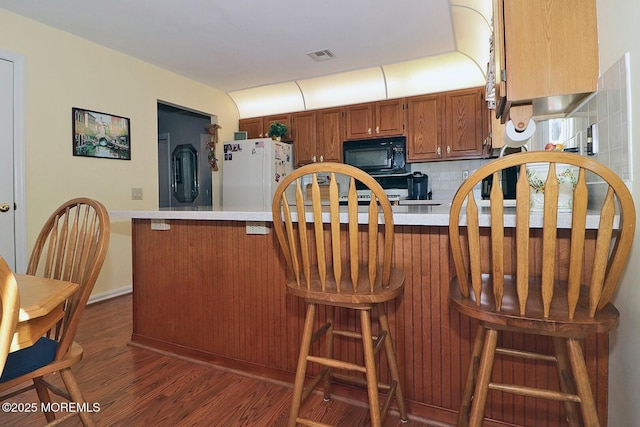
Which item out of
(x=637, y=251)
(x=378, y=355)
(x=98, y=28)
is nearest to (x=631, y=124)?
(x=637, y=251)

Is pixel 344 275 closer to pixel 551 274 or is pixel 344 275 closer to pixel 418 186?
pixel 551 274

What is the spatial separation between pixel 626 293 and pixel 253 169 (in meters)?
3.77

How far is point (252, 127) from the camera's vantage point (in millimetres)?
4883

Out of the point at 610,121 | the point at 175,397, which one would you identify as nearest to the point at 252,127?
the point at 175,397

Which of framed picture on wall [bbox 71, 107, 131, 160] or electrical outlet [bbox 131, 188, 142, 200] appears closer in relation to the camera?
framed picture on wall [bbox 71, 107, 131, 160]

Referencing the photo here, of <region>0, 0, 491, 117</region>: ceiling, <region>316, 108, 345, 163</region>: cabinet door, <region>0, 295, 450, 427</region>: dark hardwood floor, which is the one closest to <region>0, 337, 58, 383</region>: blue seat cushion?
<region>0, 295, 450, 427</region>: dark hardwood floor

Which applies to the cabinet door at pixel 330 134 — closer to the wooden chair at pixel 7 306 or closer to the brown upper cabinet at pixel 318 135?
the brown upper cabinet at pixel 318 135

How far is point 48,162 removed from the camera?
2857 mm

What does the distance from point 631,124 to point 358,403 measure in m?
1.45

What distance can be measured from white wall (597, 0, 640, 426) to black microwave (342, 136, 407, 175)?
2823 millimetres

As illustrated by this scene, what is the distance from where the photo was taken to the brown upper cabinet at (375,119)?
4074 millimetres

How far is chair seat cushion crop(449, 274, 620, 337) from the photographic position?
2.85ft

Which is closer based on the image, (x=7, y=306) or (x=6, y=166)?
(x=7, y=306)

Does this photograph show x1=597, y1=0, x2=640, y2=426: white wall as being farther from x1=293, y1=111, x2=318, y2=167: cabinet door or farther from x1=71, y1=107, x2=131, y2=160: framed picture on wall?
x1=71, y1=107, x2=131, y2=160: framed picture on wall
